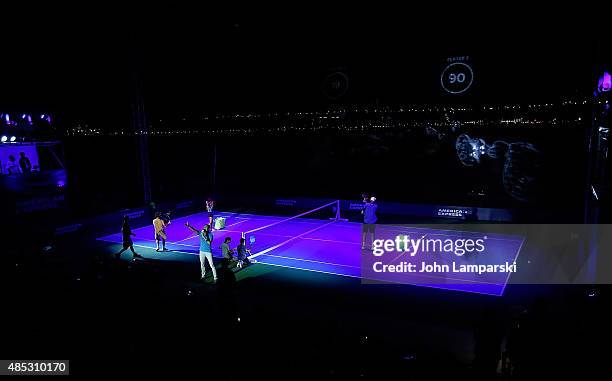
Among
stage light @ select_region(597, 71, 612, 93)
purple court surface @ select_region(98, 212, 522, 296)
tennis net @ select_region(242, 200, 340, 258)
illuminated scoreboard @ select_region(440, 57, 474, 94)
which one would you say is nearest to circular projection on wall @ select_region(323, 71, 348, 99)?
illuminated scoreboard @ select_region(440, 57, 474, 94)

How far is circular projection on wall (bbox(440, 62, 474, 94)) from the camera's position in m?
18.0

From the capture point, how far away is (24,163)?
57.9 ft

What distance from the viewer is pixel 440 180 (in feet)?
68.3

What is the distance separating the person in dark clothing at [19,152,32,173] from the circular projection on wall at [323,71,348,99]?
1400 centimetres

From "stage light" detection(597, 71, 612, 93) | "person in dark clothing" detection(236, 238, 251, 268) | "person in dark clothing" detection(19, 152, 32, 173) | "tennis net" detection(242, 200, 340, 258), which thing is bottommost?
"tennis net" detection(242, 200, 340, 258)

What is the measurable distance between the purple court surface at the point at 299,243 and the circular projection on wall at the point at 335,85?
652cm

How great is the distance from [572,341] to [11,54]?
19.0 m

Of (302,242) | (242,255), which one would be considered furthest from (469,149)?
(242,255)

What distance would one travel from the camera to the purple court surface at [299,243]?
11.3 m

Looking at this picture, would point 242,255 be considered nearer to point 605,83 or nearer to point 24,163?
point 605,83

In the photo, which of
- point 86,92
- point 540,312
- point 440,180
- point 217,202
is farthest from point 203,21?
point 540,312

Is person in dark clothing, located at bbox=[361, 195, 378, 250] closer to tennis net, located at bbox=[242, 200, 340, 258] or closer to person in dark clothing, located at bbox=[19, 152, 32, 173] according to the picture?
tennis net, located at bbox=[242, 200, 340, 258]

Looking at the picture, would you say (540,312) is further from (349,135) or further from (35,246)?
(349,135)

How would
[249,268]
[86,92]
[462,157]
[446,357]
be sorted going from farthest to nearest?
[462,157] < [86,92] < [249,268] < [446,357]
